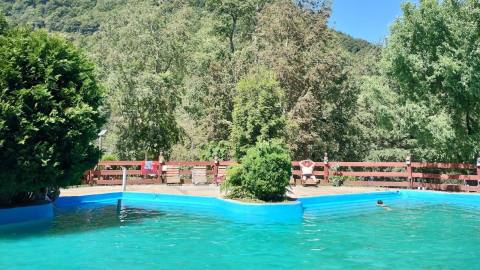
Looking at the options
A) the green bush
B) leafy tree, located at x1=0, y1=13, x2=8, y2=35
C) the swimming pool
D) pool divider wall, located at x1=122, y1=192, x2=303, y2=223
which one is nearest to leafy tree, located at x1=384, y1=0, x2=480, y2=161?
the swimming pool

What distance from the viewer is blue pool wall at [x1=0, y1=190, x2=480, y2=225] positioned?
11.5 m

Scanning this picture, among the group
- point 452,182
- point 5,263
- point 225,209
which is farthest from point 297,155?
point 5,263

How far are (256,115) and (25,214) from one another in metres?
10.5

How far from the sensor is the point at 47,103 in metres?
9.95

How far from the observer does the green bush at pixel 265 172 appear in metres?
12.6

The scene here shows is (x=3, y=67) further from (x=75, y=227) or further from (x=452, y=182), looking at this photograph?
(x=452, y=182)

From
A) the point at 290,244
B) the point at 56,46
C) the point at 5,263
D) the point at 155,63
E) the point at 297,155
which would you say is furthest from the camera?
the point at 155,63

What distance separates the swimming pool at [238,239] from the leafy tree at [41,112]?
1227mm

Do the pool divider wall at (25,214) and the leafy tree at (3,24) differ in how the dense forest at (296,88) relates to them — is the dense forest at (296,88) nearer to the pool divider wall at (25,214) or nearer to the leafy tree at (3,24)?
the leafy tree at (3,24)

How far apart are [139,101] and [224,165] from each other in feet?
22.8

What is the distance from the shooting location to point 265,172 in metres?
12.5

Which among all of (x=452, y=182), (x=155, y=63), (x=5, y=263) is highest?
(x=155, y=63)

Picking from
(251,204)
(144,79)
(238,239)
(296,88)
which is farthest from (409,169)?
(144,79)

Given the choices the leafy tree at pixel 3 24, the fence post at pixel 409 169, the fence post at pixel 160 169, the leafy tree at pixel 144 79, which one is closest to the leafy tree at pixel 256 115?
the fence post at pixel 160 169
